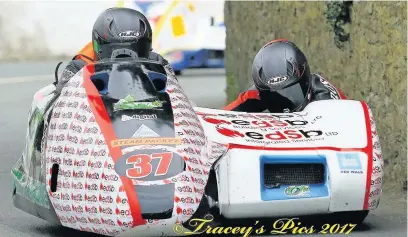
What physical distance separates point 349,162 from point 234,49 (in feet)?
33.7

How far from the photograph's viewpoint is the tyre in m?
8.14

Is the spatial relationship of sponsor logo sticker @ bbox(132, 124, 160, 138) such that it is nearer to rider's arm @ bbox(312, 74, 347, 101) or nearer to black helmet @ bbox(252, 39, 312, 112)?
black helmet @ bbox(252, 39, 312, 112)

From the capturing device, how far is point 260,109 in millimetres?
9195

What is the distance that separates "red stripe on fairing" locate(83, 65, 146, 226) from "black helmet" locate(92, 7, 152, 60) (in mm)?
582

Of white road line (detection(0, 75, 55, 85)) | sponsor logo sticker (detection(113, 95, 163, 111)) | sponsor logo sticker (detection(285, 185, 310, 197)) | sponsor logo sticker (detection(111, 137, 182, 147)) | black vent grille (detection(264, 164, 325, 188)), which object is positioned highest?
sponsor logo sticker (detection(113, 95, 163, 111))

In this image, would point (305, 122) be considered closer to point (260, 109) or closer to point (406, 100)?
point (260, 109)

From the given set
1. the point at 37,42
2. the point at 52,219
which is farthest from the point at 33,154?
the point at 37,42

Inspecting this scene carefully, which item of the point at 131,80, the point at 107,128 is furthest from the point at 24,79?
the point at 107,128

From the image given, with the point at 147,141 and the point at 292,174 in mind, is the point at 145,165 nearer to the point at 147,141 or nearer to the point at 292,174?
the point at 147,141

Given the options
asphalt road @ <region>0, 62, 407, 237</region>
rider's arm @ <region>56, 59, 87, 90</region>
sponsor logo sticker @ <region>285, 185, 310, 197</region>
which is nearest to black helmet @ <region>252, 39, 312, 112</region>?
asphalt road @ <region>0, 62, 407, 237</region>

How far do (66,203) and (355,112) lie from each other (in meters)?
2.02

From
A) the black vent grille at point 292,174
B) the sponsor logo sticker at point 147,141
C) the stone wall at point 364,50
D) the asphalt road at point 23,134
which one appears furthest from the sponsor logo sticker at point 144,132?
the stone wall at point 364,50

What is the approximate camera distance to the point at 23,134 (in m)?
15.7

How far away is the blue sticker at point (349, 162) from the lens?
7941mm
